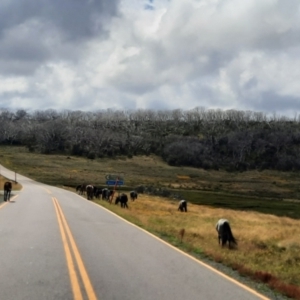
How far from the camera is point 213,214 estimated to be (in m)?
41.8

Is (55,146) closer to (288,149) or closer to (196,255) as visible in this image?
(288,149)

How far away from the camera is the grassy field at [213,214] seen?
15945 millimetres

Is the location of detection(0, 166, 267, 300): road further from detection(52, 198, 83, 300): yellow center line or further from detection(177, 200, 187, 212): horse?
detection(177, 200, 187, 212): horse

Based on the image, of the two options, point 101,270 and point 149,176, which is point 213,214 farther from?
point 149,176

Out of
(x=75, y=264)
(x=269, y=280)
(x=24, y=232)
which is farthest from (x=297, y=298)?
(x=24, y=232)

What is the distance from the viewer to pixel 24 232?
1817 cm

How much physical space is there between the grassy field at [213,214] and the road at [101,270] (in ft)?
4.70

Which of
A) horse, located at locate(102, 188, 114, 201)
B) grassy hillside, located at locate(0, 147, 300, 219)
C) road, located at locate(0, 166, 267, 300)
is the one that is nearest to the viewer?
road, located at locate(0, 166, 267, 300)

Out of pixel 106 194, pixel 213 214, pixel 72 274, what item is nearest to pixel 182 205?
pixel 213 214

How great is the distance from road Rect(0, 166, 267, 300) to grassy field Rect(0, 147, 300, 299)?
1.43 metres

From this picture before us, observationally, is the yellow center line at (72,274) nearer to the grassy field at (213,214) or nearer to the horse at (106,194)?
the grassy field at (213,214)

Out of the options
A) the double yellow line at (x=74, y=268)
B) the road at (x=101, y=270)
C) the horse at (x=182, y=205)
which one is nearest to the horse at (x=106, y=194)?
the horse at (x=182, y=205)

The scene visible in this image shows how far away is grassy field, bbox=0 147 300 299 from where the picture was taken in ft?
52.3

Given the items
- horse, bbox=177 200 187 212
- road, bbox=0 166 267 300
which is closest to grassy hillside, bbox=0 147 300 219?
horse, bbox=177 200 187 212
